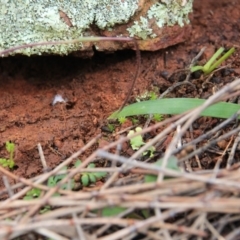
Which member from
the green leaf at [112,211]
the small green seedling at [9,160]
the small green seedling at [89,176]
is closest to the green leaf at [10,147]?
the small green seedling at [9,160]

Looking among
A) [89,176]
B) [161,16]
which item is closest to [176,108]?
[89,176]

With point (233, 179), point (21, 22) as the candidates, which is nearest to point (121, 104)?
point (21, 22)

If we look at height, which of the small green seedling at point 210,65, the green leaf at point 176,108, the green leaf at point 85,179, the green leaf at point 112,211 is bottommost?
the green leaf at point 85,179

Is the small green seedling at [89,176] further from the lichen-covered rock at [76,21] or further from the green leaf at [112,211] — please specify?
the lichen-covered rock at [76,21]

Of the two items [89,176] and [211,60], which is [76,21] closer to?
[211,60]

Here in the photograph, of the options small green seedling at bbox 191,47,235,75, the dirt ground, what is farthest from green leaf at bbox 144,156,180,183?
small green seedling at bbox 191,47,235,75

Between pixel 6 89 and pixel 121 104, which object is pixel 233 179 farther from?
pixel 6 89
